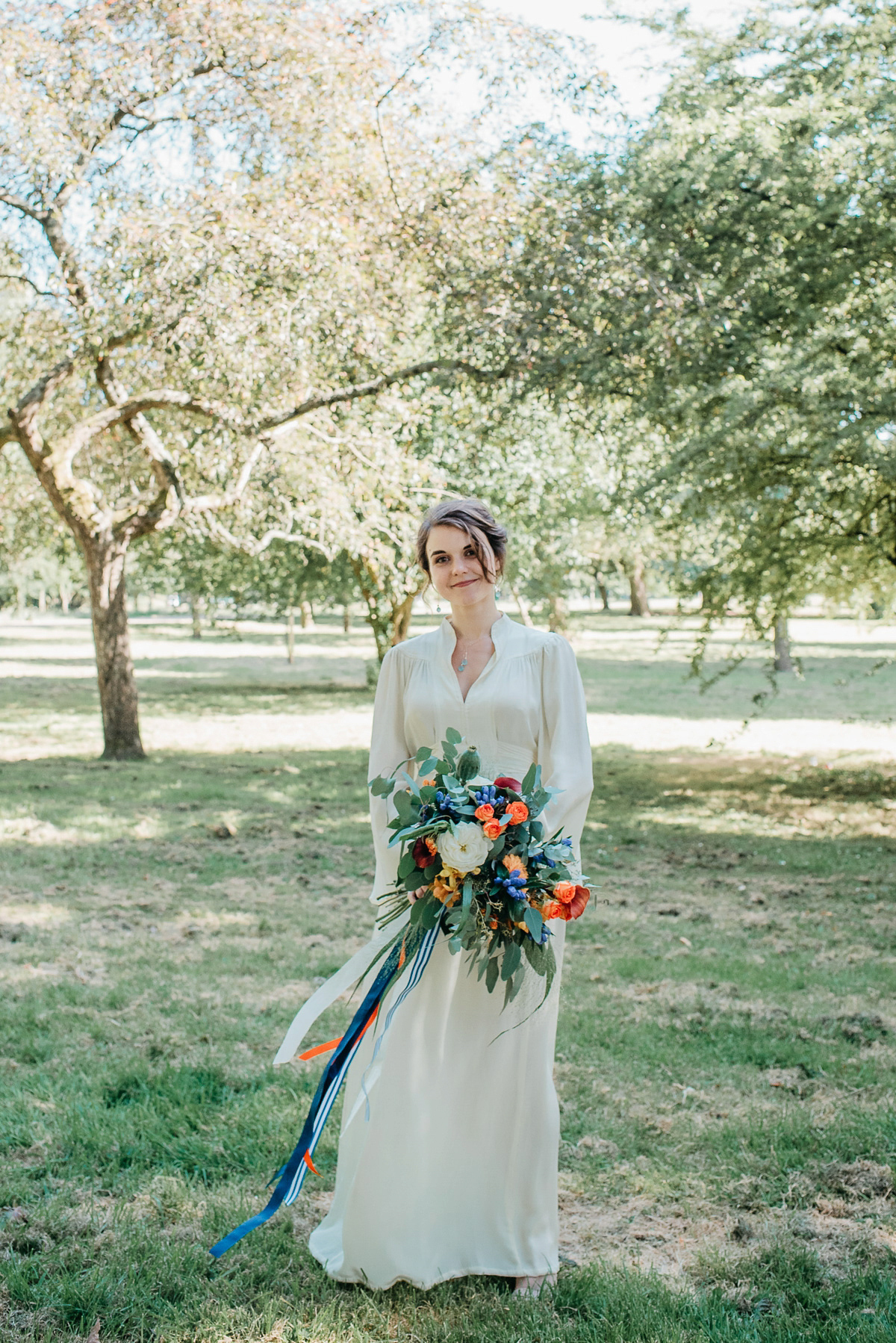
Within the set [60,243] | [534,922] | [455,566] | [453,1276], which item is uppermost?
[60,243]

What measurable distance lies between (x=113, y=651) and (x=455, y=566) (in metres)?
11.5

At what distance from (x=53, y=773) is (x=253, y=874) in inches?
224

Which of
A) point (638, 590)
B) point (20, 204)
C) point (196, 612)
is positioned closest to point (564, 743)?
point (20, 204)

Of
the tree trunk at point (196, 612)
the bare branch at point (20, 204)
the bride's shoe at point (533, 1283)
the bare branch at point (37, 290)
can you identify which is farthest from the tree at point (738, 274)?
the tree trunk at point (196, 612)

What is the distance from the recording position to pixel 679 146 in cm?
892

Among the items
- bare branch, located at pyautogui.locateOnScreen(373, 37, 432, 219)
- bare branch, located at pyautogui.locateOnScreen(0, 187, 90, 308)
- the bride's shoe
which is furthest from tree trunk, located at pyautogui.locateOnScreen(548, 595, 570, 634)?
the bride's shoe

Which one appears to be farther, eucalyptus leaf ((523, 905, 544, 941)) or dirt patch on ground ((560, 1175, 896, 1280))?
dirt patch on ground ((560, 1175, 896, 1280))

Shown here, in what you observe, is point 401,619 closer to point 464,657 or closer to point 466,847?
point 464,657

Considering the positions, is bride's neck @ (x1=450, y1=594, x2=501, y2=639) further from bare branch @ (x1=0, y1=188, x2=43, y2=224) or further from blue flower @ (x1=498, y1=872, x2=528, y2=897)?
bare branch @ (x1=0, y1=188, x2=43, y2=224)

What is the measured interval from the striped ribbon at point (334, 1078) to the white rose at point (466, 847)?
0.38 m

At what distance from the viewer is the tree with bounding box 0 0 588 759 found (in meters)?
9.92

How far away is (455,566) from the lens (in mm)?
3467

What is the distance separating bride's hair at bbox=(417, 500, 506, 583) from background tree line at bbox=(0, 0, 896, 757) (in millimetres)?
5478

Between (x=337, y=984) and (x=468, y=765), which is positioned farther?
(x=337, y=984)
